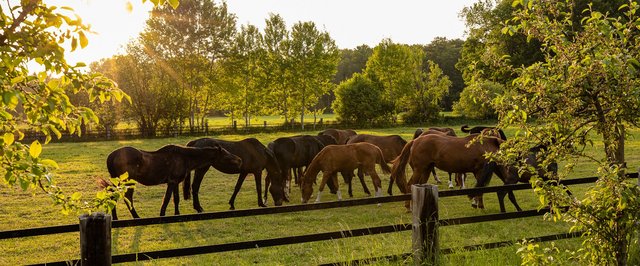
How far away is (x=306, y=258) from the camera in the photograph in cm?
745

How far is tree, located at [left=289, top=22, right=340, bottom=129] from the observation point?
168 ft

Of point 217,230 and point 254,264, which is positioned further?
point 217,230

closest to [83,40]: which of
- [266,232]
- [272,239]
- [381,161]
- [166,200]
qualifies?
[272,239]

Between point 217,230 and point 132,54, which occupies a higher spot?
point 132,54

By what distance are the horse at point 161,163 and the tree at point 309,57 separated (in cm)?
3975

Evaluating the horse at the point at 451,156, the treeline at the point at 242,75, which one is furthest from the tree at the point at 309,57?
the horse at the point at 451,156

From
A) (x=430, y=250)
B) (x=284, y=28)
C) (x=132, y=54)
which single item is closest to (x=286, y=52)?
(x=284, y=28)

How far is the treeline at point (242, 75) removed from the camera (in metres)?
41.8

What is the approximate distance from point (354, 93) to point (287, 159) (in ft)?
124

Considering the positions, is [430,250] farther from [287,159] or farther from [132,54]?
[132,54]

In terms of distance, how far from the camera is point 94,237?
4113 mm

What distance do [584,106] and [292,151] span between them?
979 centimetres

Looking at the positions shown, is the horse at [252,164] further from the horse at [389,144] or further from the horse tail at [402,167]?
the horse at [389,144]

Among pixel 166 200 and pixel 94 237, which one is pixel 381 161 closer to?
pixel 166 200
